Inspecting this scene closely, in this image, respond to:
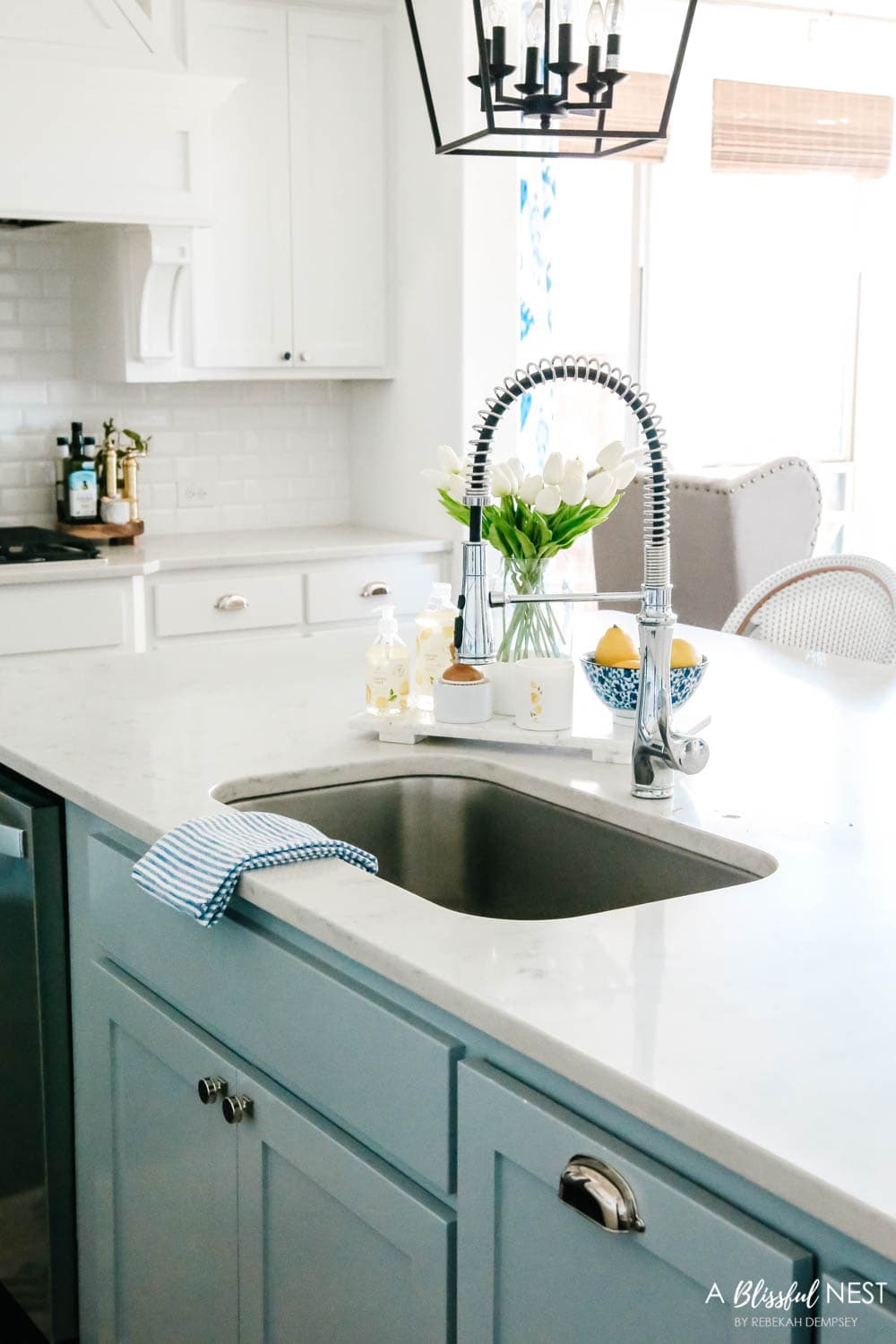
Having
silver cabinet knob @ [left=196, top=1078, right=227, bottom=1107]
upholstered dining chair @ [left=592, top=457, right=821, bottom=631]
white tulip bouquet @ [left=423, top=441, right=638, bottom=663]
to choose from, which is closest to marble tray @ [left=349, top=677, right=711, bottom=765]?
white tulip bouquet @ [left=423, top=441, right=638, bottom=663]

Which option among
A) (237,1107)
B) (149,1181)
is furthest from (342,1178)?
(149,1181)

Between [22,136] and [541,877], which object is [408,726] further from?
[22,136]

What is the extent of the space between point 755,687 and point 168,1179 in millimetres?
1181

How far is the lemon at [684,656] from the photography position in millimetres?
1984

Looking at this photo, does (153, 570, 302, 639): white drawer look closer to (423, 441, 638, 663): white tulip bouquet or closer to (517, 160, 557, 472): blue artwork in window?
(517, 160, 557, 472): blue artwork in window

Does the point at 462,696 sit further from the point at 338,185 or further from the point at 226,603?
the point at 338,185

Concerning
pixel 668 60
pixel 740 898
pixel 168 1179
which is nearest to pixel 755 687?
pixel 740 898

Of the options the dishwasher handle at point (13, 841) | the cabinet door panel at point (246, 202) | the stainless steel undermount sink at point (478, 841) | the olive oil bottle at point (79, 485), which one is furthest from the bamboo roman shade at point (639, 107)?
the dishwasher handle at point (13, 841)

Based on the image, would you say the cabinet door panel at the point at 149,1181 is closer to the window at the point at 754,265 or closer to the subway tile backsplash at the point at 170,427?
the subway tile backsplash at the point at 170,427

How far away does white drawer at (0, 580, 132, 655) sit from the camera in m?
3.98

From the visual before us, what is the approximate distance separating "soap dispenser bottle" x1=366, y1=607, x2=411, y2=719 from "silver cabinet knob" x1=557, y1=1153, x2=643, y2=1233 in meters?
1.04

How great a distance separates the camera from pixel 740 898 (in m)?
1.43

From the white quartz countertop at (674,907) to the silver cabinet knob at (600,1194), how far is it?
7 cm

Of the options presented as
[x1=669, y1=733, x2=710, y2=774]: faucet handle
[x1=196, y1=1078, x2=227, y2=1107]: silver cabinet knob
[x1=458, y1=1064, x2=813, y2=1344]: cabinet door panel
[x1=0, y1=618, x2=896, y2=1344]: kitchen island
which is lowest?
[x1=196, y1=1078, x2=227, y2=1107]: silver cabinet knob
